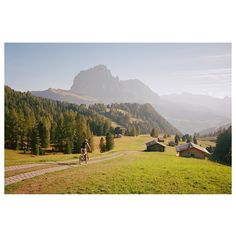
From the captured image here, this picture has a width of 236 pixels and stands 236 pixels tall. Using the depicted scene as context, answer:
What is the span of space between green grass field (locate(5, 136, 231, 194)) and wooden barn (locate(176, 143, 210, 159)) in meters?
0.34

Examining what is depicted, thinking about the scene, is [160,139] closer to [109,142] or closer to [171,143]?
[171,143]

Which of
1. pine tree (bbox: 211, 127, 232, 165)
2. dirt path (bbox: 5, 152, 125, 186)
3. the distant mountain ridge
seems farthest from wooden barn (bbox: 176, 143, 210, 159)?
dirt path (bbox: 5, 152, 125, 186)

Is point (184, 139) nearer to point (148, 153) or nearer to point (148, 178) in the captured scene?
point (148, 153)

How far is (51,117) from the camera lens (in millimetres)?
12078

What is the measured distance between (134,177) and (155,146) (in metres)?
2.59

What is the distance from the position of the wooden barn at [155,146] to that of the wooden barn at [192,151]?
2.33 feet

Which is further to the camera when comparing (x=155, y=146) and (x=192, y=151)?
(x=155, y=146)

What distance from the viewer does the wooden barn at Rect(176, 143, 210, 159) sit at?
12336mm

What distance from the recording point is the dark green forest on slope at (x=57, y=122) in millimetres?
11305

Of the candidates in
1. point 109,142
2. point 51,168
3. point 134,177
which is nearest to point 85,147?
point 109,142

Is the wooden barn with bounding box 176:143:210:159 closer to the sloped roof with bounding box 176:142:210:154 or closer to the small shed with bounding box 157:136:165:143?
the sloped roof with bounding box 176:142:210:154

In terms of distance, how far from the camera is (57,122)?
39.9ft
